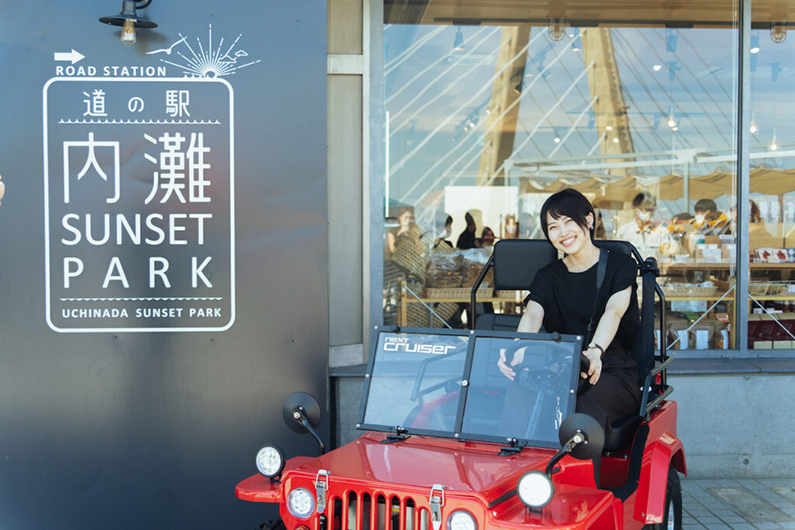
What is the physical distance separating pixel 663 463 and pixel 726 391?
2615mm

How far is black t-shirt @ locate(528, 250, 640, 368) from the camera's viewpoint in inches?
151

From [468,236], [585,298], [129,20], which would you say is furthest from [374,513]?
[468,236]

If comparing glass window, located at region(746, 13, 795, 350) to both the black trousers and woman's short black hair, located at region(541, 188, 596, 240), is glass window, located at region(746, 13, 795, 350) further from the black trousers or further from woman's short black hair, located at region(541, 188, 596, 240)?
woman's short black hair, located at region(541, 188, 596, 240)

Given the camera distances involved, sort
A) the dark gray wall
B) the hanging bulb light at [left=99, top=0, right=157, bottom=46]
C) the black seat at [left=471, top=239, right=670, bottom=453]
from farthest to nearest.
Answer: the dark gray wall < the hanging bulb light at [left=99, top=0, right=157, bottom=46] < the black seat at [left=471, top=239, right=670, bottom=453]

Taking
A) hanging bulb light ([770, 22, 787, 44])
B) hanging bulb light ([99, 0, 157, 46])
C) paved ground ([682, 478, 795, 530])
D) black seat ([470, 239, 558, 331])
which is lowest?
paved ground ([682, 478, 795, 530])

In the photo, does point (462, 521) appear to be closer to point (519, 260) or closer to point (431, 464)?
point (431, 464)

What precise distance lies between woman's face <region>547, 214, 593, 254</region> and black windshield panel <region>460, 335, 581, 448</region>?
770mm

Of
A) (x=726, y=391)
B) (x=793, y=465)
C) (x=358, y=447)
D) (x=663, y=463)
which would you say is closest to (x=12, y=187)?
(x=358, y=447)

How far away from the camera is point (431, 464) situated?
111 inches

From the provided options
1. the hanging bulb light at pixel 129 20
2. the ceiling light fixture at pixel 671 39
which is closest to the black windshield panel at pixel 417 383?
the hanging bulb light at pixel 129 20

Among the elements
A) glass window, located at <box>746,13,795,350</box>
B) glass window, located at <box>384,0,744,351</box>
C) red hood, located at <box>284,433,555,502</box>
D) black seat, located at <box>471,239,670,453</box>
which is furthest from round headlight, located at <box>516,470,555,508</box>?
glass window, located at <box>746,13,795,350</box>

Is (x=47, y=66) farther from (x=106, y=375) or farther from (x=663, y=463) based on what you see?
(x=663, y=463)

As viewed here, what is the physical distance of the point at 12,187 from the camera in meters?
4.62

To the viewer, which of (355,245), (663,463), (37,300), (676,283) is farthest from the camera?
(676,283)
